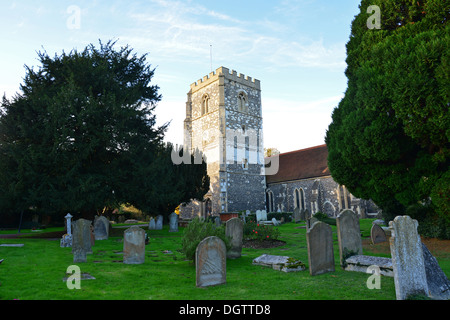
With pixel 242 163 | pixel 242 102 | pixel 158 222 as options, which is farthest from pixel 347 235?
pixel 242 102

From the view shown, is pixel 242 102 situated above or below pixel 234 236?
above

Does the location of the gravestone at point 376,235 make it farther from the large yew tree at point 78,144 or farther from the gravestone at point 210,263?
the large yew tree at point 78,144

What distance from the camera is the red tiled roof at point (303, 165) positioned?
27309 mm

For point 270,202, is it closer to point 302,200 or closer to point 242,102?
point 302,200

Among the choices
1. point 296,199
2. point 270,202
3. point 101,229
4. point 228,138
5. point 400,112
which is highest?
point 228,138

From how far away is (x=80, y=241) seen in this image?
26.5 ft

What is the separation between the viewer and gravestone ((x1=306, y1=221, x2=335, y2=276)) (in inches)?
229

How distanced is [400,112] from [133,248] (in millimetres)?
8729

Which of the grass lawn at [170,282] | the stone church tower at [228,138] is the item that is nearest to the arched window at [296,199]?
the stone church tower at [228,138]

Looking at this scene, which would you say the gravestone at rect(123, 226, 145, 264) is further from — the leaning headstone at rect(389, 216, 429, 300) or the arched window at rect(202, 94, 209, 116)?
the arched window at rect(202, 94, 209, 116)

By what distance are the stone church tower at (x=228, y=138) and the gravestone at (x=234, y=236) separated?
16307 mm

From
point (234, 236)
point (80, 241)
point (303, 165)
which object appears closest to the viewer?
point (80, 241)

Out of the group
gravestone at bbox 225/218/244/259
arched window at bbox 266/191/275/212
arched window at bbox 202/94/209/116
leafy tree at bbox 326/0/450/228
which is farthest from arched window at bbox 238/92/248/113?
gravestone at bbox 225/218/244/259

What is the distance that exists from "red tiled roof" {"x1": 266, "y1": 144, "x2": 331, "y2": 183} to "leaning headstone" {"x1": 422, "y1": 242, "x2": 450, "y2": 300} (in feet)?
72.1
